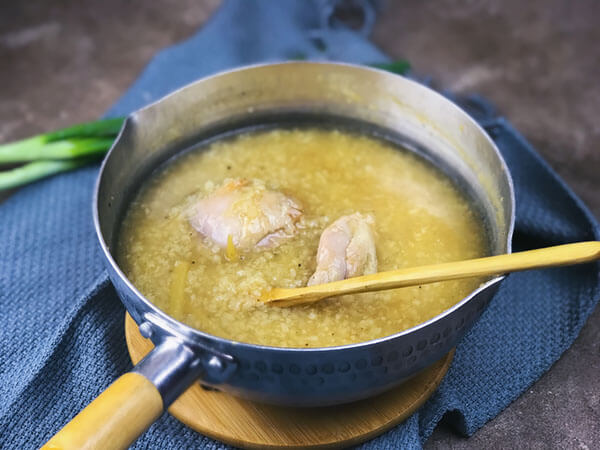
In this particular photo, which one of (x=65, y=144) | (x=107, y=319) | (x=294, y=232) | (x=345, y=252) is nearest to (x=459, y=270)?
(x=345, y=252)

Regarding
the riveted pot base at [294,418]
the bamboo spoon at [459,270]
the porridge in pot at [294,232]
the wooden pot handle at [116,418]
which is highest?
the wooden pot handle at [116,418]

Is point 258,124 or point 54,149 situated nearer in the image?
point 258,124

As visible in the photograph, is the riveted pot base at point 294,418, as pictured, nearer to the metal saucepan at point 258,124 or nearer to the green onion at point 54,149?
the metal saucepan at point 258,124

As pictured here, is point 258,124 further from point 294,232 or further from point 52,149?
point 52,149

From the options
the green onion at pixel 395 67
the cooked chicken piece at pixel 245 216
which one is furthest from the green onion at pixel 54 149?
the green onion at pixel 395 67

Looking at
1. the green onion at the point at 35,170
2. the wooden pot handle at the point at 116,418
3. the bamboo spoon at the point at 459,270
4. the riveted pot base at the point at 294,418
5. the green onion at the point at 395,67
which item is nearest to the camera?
the wooden pot handle at the point at 116,418

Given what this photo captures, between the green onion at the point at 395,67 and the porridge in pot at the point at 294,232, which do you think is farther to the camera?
the green onion at the point at 395,67

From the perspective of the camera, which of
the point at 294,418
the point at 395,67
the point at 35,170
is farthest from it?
the point at 395,67

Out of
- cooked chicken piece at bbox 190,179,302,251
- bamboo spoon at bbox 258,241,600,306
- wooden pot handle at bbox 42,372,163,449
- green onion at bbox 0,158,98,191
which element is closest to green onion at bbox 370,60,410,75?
cooked chicken piece at bbox 190,179,302,251
